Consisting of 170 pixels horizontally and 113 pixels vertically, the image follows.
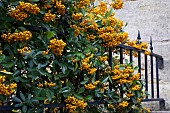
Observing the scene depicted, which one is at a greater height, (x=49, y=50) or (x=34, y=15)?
(x=34, y=15)

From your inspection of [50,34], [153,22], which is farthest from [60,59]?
[153,22]

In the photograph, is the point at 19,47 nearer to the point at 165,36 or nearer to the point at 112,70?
the point at 112,70

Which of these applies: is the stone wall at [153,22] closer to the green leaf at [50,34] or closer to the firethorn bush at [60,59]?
the firethorn bush at [60,59]

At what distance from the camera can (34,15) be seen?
2.23 meters

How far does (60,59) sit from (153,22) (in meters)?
2.88

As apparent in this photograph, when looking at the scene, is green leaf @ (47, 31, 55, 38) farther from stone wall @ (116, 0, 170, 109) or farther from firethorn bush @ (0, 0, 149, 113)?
stone wall @ (116, 0, 170, 109)

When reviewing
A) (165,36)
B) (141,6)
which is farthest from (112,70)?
(141,6)

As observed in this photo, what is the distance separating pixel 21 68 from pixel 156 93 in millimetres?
2631

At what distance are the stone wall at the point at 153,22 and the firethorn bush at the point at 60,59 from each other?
1794 mm

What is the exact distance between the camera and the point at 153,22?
4934 millimetres

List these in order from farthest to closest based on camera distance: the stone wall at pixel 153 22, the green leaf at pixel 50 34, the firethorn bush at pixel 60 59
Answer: the stone wall at pixel 153 22
the green leaf at pixel 50 34
the firethorn bush at pixel 60 59

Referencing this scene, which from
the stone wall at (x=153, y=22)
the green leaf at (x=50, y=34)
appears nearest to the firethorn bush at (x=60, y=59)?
the green leaf at (x=50, y=34)

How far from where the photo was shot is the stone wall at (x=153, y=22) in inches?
183

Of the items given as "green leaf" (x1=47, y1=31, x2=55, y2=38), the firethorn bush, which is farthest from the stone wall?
"green leaf" (x1=47, y1=31, x2=55, y2=38)
